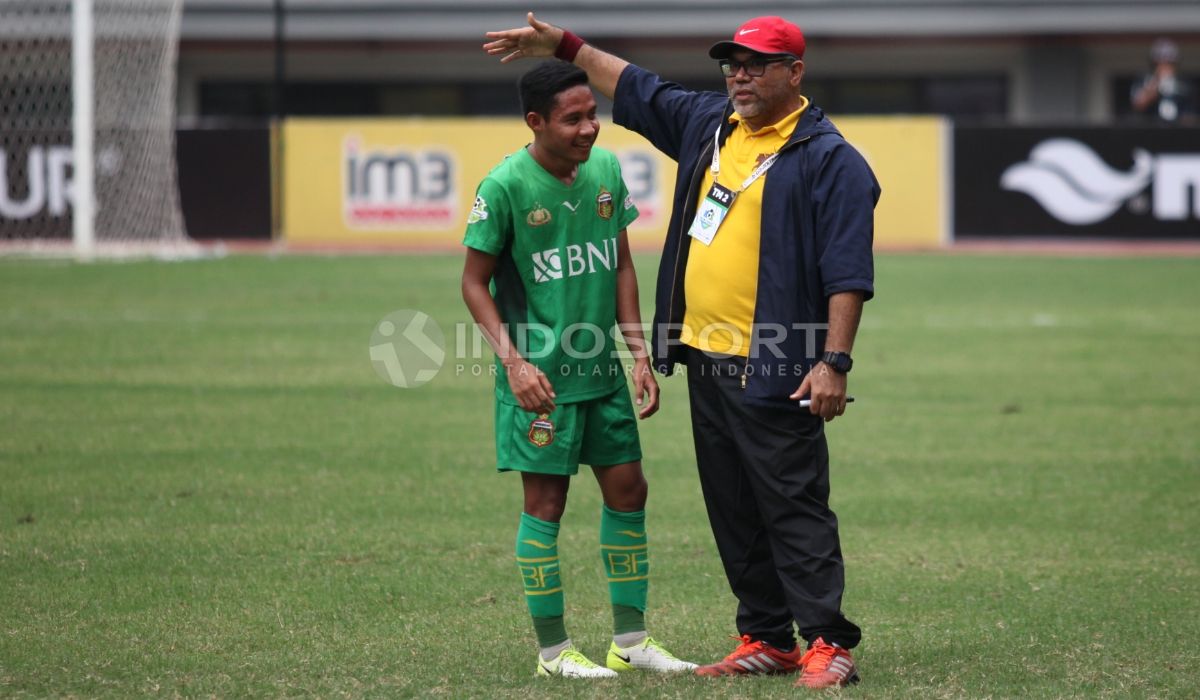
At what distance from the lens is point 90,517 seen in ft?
23.9

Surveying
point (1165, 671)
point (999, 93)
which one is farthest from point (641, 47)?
point (1165, 671)

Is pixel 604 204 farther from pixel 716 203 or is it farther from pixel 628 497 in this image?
pixel 628 497

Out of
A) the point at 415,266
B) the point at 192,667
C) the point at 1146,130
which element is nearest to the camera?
the point at 192,667

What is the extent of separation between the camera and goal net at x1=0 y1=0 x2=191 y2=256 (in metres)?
21.0

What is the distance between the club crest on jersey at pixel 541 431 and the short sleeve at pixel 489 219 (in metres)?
0.56

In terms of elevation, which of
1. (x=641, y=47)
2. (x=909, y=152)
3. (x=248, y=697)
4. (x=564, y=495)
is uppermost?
(x=641, y=47)

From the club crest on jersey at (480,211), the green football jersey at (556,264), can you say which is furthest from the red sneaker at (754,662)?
the club crest on jersey at (480,211)

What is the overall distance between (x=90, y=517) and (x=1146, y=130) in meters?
19.1

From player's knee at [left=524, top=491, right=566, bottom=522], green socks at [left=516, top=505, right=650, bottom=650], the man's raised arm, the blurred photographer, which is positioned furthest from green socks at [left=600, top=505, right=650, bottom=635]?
the blurred photographer

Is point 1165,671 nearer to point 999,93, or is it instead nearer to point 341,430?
point 341,430

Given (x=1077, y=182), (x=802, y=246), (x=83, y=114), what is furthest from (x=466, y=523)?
(x=1077, y=182)

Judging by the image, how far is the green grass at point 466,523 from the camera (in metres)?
5.17

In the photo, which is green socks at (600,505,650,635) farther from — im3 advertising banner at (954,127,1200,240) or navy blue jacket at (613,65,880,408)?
im3 advertising banner at (954,127,1200,240)

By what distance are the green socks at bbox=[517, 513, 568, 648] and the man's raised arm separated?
1.53m
